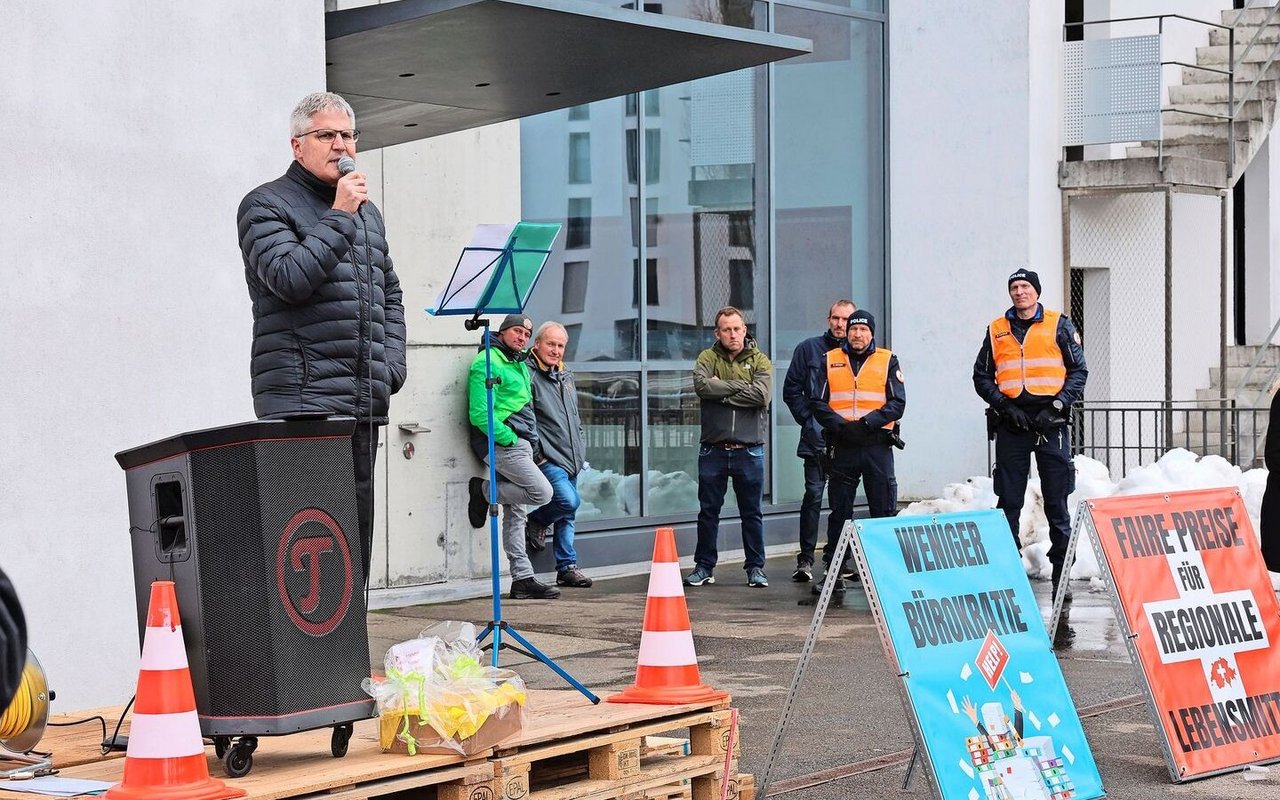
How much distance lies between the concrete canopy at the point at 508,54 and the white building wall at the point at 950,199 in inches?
312

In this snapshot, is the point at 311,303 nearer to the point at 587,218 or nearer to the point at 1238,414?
the point at 587,218

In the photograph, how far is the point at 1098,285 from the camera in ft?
60.1

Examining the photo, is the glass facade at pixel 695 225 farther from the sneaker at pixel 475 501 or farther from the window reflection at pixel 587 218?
the sneaker at pixel 475 501

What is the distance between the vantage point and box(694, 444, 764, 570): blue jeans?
1135 cm

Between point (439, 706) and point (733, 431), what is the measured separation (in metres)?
7.27

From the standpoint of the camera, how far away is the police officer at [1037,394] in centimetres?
1041

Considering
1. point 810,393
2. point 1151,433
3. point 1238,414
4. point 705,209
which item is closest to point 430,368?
point 810,393

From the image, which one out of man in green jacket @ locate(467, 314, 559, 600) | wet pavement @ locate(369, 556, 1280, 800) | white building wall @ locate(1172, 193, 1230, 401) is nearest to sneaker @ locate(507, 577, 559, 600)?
man in green jacket @ locate(467, 314, 559, 600)

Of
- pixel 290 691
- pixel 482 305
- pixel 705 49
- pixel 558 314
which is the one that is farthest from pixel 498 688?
pixel 558 314

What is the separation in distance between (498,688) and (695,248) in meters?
9.82

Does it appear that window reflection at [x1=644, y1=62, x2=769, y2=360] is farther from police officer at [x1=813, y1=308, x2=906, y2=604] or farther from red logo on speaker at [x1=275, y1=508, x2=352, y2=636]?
red logo on speaker at [x1=275, y1=508, x2=352, y2=636]

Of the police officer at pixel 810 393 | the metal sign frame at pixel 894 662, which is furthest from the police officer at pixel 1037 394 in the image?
the metal sign frame at pixel 894 662

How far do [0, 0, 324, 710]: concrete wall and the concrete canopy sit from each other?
527 mm

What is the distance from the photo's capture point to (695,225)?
1384 centimetres
